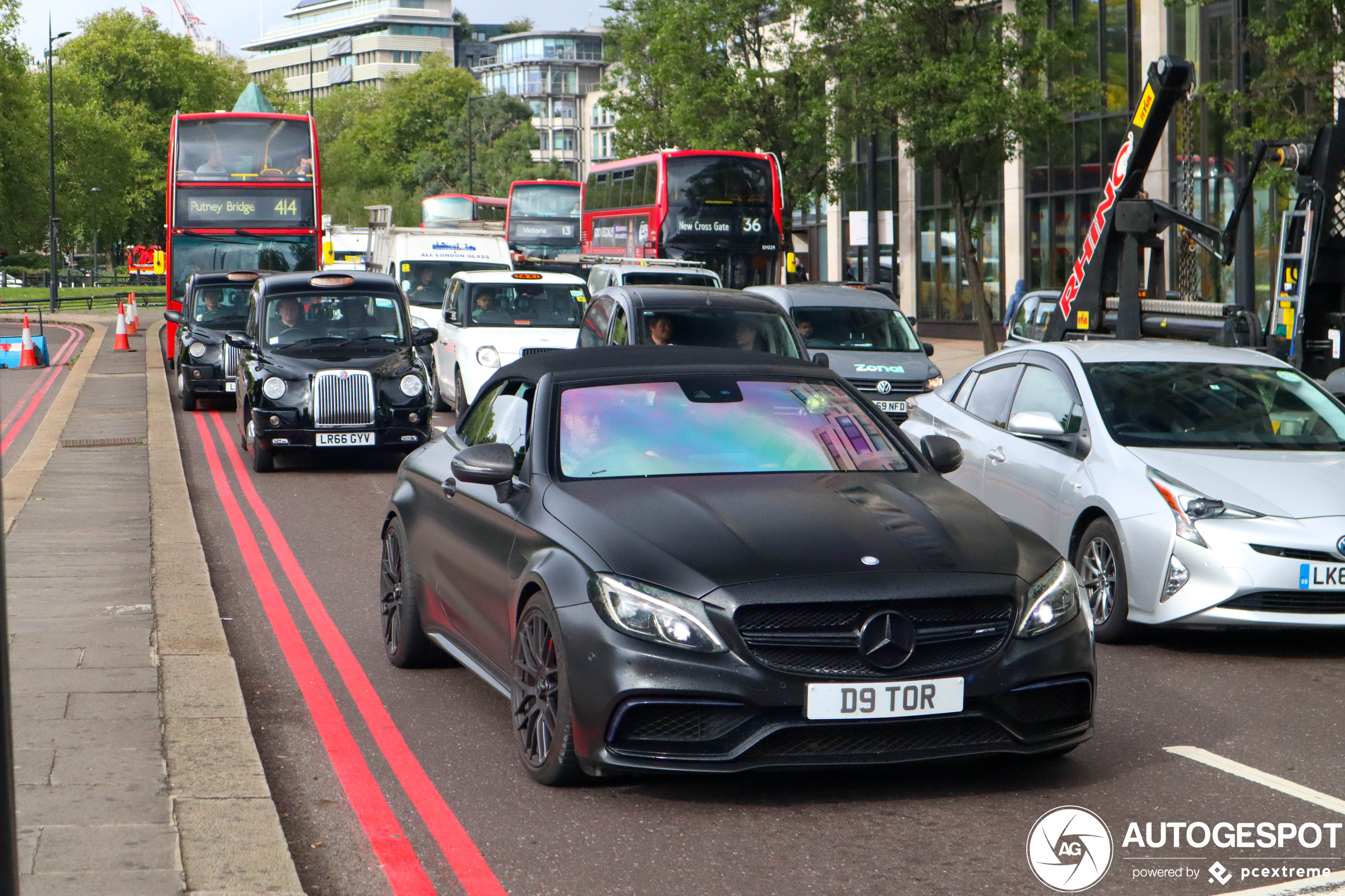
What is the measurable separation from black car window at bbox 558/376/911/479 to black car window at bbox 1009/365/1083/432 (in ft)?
7.48

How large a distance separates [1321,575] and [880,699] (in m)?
3.21

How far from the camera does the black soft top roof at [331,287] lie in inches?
658

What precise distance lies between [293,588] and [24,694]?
295cm

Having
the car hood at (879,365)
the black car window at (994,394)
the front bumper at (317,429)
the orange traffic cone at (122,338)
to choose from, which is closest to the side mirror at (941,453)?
the black car window at (994,394)

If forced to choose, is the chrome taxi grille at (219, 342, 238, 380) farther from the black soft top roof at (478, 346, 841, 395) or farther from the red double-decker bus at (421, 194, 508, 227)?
the red double-decker bus at (421, 194, 508, 227)

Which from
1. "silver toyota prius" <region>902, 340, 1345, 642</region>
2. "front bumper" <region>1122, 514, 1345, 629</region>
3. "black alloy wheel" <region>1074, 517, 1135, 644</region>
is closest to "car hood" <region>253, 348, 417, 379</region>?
"silver toyota prius" <region>902, 340, 1345, 642</region>

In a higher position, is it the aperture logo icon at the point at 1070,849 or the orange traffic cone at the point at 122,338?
the orange traffic cone at the point at 122,338

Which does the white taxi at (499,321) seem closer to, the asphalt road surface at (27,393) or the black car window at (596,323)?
the black car window at (596,323)

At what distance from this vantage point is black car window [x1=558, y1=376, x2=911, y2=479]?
612 cm

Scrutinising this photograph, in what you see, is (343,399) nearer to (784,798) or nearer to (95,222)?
(784,798)

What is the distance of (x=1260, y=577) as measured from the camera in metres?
7.30

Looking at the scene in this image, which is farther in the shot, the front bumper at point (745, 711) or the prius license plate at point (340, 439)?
the prius license plate at point (340, 439)

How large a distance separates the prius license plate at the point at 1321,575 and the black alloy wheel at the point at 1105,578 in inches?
31.5

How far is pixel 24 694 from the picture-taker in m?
6.66
